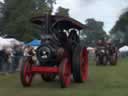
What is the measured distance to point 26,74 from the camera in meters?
15.4

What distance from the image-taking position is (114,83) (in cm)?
1583

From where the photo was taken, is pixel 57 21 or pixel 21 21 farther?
pixel 21 21

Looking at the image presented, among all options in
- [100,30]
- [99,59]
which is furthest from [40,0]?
[100,30]

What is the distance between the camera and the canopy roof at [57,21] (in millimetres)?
15727

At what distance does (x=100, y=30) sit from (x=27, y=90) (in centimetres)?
10918

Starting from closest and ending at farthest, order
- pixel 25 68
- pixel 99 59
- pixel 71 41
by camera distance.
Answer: pixel 25 68 < pixel 71 41 < pixel 99 59

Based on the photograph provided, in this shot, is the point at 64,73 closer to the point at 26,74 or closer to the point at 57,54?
the point at 57,54

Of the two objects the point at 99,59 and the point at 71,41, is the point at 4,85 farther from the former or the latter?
the point at 99,59

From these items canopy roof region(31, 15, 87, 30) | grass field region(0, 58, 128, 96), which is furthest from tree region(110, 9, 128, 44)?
grass field region(0, 58, 128, 96)

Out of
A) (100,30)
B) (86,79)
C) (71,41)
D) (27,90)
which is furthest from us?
(100,30)

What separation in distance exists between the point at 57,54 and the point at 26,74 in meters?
1.19

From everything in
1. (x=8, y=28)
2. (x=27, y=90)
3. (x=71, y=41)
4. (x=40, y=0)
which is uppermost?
(x=40, y=0)

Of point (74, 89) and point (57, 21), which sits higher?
point (57, 21)

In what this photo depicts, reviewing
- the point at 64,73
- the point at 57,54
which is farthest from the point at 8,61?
the point at 64,73
